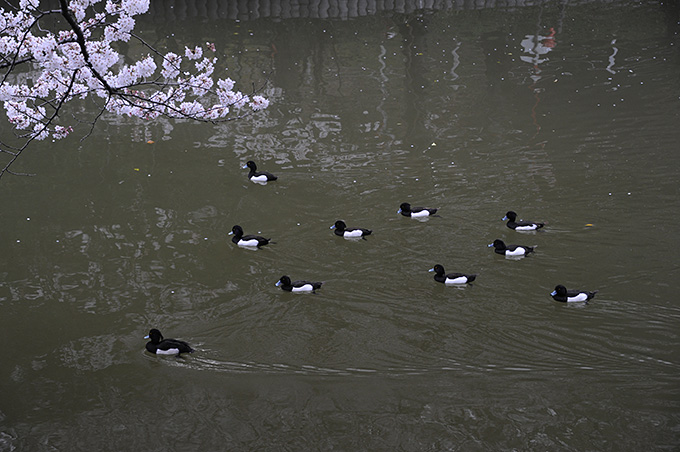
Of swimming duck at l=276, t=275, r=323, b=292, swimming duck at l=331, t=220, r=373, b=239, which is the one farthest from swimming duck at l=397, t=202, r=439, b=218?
swimming duck at l=276, t=275, r=323, b=292

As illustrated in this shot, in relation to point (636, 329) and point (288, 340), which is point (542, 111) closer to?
point (636, 329)

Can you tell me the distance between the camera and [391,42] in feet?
59.8

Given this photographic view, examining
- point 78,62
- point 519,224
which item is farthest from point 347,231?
point 78,62

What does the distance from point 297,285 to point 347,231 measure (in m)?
1.34

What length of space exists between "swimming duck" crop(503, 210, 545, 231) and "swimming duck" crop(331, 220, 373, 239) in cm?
182

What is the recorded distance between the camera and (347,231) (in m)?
9.62

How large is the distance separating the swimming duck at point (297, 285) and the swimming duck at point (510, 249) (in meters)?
2.29

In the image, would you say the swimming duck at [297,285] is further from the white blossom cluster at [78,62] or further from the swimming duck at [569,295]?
the swimming duck at [569,295]

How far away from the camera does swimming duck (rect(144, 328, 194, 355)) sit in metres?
7.62

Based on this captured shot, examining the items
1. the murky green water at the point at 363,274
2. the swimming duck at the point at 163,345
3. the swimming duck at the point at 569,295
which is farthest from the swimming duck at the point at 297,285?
the swimming duck at the point at 569,295

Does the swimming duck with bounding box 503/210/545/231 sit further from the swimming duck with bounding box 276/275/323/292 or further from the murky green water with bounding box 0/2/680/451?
the swimming duck with bounding box 276/275/323/292

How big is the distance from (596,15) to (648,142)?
9.06m

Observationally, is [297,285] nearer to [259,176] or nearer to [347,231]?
[347,231]

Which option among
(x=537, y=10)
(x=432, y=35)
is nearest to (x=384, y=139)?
(x=432, y=35)
